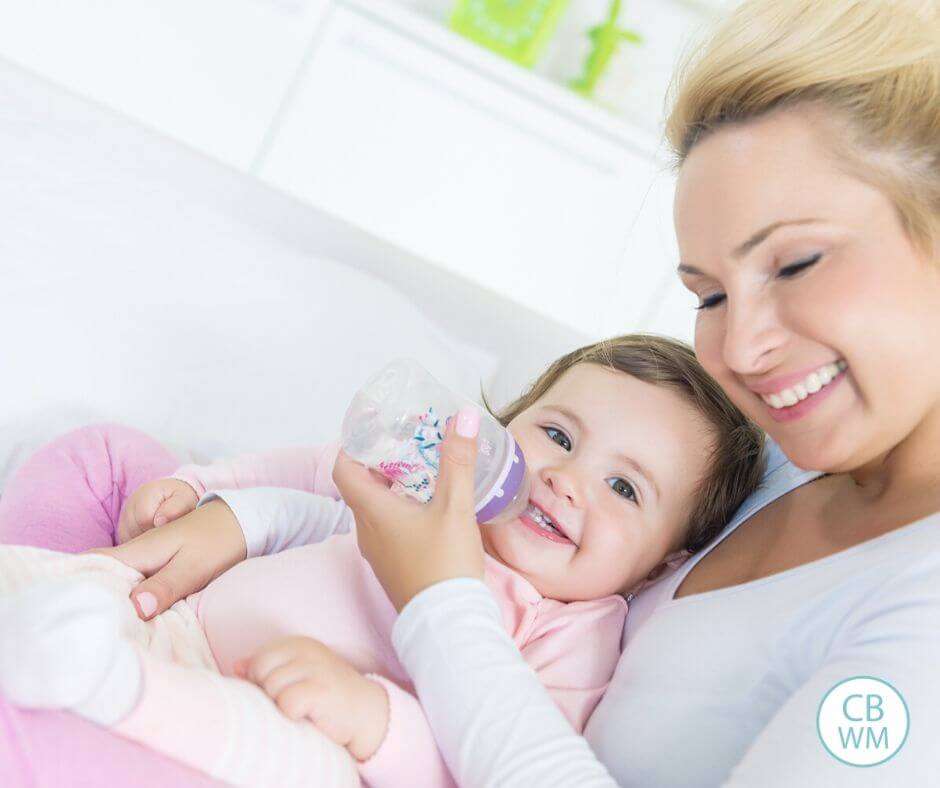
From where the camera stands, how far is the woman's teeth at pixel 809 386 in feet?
2.95

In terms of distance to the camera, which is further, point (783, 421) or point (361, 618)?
point (361, 618)

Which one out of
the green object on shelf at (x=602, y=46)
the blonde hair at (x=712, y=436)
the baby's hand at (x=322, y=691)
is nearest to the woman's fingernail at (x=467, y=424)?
the baby's hand at (x=322, y=691)

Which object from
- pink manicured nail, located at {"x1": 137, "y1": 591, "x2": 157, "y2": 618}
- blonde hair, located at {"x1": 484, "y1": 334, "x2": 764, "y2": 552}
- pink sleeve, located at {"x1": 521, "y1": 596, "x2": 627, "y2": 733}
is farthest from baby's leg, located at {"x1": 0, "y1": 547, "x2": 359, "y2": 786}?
blonde hair, located at {"x1": 484, "y1": 334, "x2": 764, "y2": 552}

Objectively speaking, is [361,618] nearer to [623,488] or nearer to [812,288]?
[623,488]

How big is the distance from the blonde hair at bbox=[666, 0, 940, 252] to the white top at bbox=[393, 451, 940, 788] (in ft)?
0.98

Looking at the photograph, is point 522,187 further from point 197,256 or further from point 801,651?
point 801,651

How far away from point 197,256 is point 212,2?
2.63 feet

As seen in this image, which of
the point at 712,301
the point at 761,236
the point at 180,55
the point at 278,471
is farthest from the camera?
the point at 180,55

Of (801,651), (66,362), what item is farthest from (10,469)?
(801,651)

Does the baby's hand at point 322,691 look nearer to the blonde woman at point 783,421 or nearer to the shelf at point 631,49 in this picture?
the blonde woman at point 783,421

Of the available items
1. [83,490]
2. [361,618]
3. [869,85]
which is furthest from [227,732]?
[869,85]

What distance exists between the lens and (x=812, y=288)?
0.87 metres

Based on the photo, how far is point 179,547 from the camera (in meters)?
1.17

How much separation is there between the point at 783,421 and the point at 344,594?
49cm
